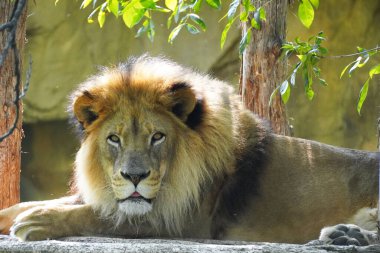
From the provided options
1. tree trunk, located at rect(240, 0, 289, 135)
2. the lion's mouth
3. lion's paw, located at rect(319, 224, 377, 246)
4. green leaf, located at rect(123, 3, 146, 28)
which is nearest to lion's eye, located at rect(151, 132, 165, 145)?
the lion's mouth

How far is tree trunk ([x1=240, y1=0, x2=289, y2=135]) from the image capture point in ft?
24.5

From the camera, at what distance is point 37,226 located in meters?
4.74

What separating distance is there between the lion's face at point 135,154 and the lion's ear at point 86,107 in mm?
148

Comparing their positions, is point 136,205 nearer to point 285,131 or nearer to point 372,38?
point 285,131

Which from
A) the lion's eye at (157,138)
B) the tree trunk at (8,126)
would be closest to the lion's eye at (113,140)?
the lion's eye at (157,138)

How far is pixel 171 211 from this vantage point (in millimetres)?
5043

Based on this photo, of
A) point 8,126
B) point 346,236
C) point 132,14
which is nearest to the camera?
point 346,236

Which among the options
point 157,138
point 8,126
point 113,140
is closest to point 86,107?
point 113,140

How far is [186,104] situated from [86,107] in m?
0.69

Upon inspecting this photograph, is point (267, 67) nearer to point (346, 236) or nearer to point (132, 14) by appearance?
point (132, 14)

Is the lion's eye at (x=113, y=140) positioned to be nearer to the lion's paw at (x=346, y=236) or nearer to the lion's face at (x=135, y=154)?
the lion's face at (x=135, y=154)

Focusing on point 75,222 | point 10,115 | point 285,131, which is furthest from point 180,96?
point 10,115

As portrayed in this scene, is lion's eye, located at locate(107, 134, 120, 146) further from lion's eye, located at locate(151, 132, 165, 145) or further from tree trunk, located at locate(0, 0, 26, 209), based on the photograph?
tree trunk, located at locate(0, 0, 26, 209)

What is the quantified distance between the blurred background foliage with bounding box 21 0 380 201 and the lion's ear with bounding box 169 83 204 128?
6.66 metres
